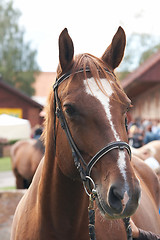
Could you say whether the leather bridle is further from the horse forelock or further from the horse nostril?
the horse nostril

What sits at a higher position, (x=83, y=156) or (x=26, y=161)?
(x=83, y=156)

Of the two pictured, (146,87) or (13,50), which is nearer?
(146,87)

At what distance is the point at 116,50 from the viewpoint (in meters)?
2.10

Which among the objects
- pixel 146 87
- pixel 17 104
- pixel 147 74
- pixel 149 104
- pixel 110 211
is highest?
pixel 110 211

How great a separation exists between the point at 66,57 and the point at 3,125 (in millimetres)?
9046

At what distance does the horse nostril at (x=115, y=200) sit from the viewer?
1543 mm

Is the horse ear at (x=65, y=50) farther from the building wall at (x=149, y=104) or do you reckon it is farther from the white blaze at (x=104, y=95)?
the building wall at (x=149, y=104)

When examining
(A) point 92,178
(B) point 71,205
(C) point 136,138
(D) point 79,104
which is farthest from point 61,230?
(C) point 136,138

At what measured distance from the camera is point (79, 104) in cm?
182

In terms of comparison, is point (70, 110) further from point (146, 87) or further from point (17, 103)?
point (17, 103)

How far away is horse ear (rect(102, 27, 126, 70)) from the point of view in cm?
207

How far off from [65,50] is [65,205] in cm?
101

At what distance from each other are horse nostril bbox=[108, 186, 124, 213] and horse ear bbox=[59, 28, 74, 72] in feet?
2.91

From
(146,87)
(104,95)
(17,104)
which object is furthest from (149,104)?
(104,95)
